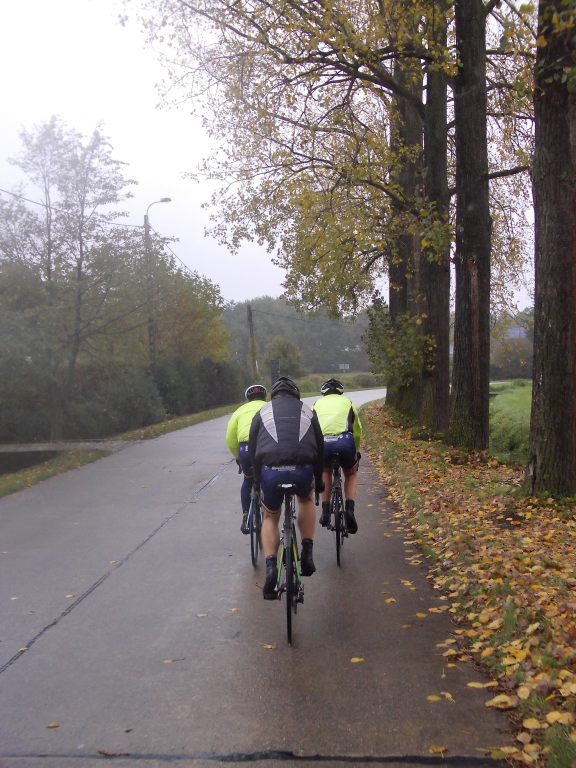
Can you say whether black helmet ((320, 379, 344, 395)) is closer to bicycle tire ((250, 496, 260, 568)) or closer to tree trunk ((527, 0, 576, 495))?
bicycle tire ((250, 496, 260, 568))

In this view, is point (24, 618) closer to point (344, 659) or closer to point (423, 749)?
point (344, 659)

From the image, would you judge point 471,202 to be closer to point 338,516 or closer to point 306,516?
point 338,516

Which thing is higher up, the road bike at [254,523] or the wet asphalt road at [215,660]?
the road bike at [254,523]

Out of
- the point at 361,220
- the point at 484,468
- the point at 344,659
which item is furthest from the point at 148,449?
the point at 344,659

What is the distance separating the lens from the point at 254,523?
7.95 metres

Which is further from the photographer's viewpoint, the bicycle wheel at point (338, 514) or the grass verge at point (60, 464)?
the grass verge at point (60, 464)

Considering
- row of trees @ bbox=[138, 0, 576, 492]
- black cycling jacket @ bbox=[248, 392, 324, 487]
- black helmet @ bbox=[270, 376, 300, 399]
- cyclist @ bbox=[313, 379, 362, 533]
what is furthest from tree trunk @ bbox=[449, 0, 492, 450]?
black cycling jacket @ bbox=[248, 392, 324, 487]

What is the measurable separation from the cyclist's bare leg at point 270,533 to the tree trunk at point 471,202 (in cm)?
870

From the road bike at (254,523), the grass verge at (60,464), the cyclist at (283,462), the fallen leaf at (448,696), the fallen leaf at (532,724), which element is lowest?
the grass verge at (60,464)

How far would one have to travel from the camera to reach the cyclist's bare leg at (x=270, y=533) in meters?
5.92

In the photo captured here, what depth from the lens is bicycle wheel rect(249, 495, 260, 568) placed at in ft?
25.9

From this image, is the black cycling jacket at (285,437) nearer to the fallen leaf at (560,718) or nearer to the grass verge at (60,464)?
the fallen leaf at (560,718)

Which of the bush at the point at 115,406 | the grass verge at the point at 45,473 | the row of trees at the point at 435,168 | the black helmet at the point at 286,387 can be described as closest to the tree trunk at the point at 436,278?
the row of trees at the point at 435,168

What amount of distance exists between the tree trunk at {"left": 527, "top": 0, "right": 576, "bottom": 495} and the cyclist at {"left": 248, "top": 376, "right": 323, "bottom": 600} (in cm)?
425
